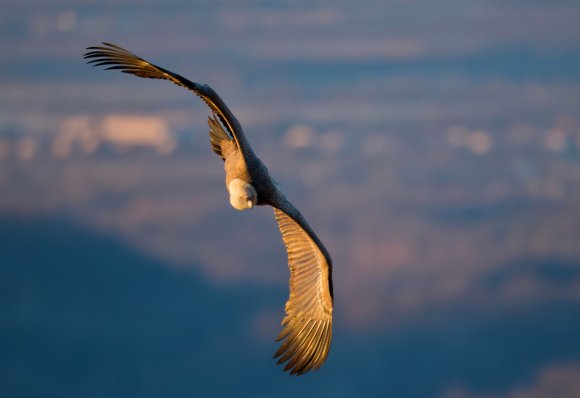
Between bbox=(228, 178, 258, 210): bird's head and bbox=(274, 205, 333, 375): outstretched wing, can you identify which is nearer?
bbox=(228, 178, 258, 210): bird's head

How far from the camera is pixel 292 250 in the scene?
19.0m

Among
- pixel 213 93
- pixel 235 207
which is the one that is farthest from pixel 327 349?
pixel 213 93

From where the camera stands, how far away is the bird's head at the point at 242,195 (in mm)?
16812

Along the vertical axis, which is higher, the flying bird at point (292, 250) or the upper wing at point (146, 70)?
the upper wing at point (146, 70)

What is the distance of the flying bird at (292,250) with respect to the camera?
17016 millimetres

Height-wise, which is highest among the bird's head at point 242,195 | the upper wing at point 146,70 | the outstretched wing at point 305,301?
the upper wing at point 146,70

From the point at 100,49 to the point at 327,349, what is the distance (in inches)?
253

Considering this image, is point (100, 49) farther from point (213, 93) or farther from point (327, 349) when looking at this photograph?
point (327, 349)

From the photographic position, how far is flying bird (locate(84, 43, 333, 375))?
1702 centimetres

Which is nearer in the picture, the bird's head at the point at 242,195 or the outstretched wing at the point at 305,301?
the bird's head at the point at 242,195

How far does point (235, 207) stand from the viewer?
16828 mm

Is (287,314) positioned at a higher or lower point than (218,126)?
lower

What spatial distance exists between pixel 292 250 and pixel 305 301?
3.09ft

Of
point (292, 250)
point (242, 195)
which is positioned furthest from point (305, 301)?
point (242, 195)
